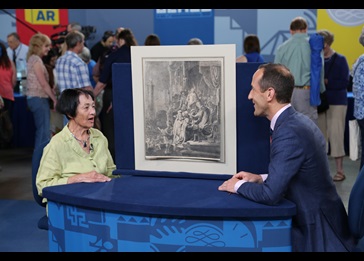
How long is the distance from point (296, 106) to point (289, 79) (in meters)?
2.93

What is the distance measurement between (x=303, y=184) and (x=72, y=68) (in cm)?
350

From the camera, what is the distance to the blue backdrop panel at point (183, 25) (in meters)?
9.09

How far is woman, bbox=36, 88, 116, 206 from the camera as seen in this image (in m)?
2.60

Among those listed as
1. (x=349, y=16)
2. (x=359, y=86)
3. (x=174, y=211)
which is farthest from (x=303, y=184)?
(x=349, y=16)

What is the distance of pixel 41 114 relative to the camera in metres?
6.01

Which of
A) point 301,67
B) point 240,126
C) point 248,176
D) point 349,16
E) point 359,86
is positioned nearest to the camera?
point 248,176

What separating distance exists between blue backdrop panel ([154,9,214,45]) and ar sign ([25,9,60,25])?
1.62 metres

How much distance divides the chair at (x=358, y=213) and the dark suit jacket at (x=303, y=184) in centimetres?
9

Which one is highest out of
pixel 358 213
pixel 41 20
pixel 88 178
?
pixel 41 20

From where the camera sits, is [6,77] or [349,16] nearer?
[6,77]

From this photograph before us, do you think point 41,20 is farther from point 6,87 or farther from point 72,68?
point 72,68

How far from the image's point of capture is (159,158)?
2541 millimetres

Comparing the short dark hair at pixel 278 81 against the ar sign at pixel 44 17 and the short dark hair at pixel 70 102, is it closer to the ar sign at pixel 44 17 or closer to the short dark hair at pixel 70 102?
the short dark hair at pixel 70 102

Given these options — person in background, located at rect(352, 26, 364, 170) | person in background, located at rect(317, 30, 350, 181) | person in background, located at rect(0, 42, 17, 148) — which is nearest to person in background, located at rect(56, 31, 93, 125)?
person in background, located at rect(0, 42, 17, 148)
